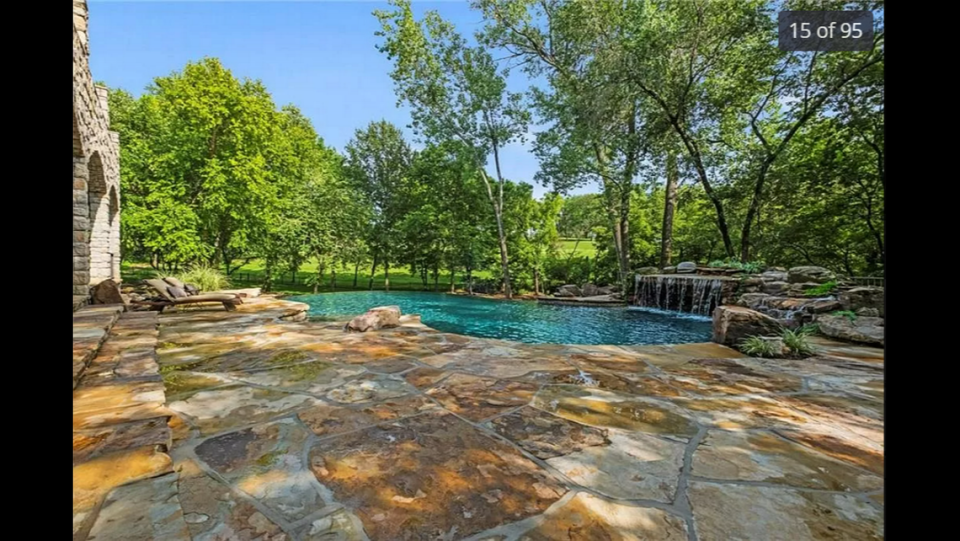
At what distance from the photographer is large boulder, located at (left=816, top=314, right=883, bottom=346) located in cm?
458

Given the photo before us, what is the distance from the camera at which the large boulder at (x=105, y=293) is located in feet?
18.6

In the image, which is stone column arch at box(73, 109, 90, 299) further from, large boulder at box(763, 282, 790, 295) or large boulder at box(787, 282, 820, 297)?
large boulder at box(763, 282, 790, 295)

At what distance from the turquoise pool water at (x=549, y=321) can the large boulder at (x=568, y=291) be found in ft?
8.84

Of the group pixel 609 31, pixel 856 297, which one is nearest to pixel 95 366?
pixel 856 297

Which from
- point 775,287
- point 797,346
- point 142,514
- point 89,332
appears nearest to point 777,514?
point 142,514

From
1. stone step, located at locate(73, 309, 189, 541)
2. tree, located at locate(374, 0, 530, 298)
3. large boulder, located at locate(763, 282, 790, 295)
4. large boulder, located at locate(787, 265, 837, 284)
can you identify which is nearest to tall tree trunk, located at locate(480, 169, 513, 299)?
tree, located at locate(374, 0, 530, 298)

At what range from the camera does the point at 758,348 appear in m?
4.09

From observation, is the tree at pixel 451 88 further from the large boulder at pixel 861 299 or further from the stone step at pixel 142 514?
the stone step at pixel 142 514

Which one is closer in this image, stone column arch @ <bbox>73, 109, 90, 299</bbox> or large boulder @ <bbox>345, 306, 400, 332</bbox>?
stone column arch @ <bbox>73, 109, 90, 299</bbox>

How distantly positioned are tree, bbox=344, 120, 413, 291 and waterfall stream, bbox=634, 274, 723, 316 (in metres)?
10.9

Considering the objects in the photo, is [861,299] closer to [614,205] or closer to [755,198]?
[755,198]
